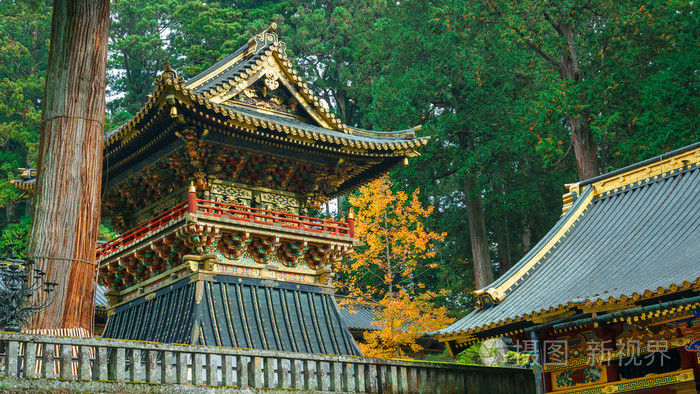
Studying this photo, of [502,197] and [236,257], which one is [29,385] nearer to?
[236,257]

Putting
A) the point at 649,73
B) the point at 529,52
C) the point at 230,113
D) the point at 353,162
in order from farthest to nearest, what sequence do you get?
the point at 529,52
the point at 649,73
the point at 353,162
the point at 230,113

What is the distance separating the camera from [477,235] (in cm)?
3203

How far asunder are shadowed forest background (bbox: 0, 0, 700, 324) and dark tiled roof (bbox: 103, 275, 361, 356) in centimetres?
977

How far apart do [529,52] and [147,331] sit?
20062 millimetres

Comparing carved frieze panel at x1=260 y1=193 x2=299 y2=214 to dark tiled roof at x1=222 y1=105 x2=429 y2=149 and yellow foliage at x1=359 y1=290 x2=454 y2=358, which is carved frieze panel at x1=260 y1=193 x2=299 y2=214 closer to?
dark tiled roof at x1=222 y1=105 x2=429 y2=149

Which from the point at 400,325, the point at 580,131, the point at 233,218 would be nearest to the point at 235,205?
the point at 233,218

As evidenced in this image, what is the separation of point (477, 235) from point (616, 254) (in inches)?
654

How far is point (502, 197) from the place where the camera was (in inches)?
1307

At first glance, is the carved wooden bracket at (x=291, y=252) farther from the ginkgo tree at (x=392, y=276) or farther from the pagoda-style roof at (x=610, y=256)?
the ginkgo tree at (x=392, y=276)

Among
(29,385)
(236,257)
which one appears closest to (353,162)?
(236,257)

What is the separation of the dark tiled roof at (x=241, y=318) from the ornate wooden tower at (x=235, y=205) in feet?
0.11

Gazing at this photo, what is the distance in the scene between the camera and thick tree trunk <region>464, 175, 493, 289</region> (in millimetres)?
31125

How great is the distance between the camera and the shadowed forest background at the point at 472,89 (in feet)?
90.7

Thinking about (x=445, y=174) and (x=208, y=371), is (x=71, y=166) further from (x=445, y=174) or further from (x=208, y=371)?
(x=445, y=174)
